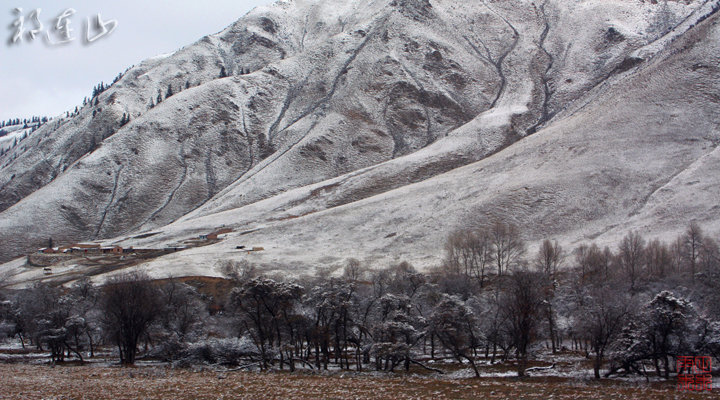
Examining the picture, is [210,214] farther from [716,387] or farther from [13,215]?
[716,387]

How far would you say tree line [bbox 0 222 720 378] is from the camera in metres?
37.0

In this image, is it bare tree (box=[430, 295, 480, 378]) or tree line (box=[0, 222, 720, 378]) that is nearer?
tree line (box=[0, 222, 720, 378])

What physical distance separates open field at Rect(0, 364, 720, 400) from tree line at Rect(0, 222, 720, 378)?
4.99 metres

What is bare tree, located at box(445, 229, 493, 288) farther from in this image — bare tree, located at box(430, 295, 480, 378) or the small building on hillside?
the small building on hillside

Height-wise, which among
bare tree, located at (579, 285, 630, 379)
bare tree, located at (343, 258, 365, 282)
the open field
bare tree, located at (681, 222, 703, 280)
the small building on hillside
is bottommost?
the open field

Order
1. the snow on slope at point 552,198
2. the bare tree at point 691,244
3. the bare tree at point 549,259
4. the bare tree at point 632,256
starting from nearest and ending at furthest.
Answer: the bare tree at point 632,256, the bare tree at point 691,244, the bare tree at point 549,259, the snow on slope at point 552,198

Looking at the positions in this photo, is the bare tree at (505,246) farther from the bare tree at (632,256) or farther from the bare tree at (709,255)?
the bare tree at (709,255)

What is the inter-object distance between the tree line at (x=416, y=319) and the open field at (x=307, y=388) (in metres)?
4.99

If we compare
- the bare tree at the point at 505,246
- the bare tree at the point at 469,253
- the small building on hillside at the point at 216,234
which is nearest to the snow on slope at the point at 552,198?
the small building on hillside at the point at 216,234

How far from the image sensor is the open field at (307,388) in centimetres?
2547

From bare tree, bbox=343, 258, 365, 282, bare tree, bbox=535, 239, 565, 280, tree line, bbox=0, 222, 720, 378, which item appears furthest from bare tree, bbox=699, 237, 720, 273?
bare tree, bbox=343, 258, 365, 282

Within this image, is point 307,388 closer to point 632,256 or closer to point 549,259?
point 549,259

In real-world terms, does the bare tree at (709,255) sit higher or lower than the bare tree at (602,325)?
higher

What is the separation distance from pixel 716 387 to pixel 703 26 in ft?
623
